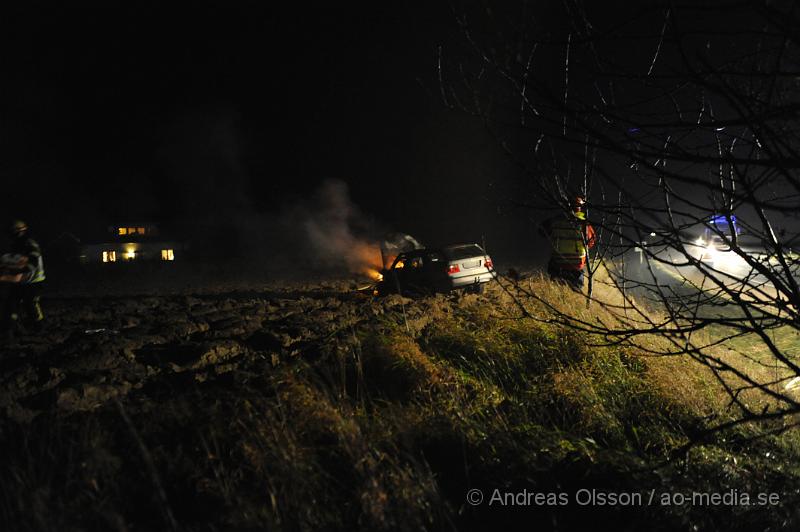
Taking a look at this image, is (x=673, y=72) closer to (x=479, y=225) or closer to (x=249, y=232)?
(x=249, y=232)

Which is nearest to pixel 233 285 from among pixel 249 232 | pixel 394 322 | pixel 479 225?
pixel 394 322

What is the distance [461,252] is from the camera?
11523 mm

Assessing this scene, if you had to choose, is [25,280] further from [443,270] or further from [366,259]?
[366,259]

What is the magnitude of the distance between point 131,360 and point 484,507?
182 inches

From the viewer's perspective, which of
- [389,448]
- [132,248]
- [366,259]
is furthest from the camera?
[132,248]

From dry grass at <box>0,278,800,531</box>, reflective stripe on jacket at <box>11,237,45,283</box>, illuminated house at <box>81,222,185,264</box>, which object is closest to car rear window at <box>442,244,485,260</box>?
dry grass at <box>0,278,800,531</box>

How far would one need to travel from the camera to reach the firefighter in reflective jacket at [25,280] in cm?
783

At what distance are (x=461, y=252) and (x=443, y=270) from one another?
65 centimetres

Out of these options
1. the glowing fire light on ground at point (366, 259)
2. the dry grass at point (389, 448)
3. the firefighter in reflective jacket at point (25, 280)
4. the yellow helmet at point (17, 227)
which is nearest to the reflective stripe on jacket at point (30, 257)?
the firefighter in reflective jacket at point (25, 280)

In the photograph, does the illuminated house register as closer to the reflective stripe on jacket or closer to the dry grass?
the reflective stripe on jacket

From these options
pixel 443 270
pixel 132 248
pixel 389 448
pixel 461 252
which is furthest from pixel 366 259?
pixel 132 248

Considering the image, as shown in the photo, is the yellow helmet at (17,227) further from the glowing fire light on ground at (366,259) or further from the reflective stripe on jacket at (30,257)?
the glowing fire light on ground at (366,259)

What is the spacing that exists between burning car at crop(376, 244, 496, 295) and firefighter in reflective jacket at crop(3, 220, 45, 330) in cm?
641

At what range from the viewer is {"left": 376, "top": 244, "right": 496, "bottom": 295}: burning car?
36.6 feet
